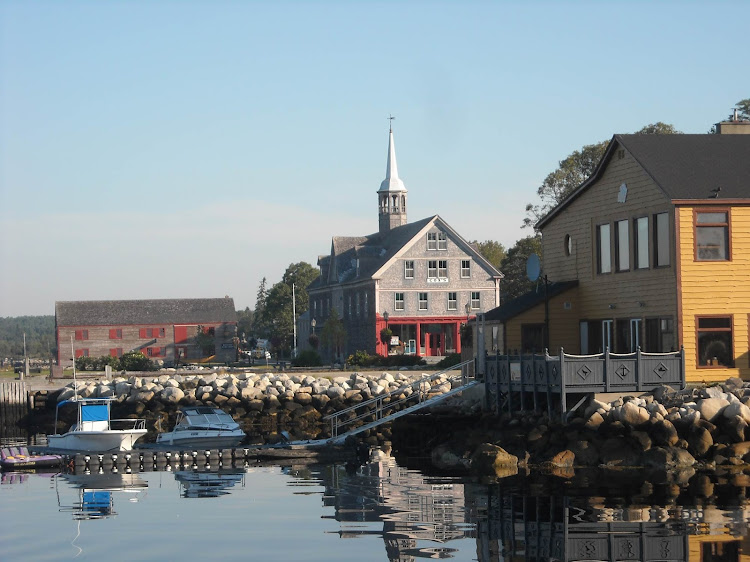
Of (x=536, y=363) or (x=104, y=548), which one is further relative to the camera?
(x=536, y=363)

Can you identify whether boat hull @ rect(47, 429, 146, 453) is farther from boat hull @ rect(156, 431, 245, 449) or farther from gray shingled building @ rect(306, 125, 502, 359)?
gray shingled building @ rect(306, 125, 502, 359)

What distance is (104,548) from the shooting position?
20.0 metres

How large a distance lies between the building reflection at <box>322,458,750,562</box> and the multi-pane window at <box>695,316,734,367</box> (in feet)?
29.0

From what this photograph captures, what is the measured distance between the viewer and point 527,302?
128ft

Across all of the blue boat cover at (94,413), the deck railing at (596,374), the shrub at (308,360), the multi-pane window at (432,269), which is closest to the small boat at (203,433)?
the blue boat cover at (94,413)

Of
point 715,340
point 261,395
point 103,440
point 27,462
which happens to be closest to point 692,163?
point 715,340

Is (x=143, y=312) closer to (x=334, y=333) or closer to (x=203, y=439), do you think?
(x=334, y=333)

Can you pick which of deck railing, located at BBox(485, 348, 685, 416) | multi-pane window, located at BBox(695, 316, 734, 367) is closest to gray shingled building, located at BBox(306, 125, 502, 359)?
multi-pane window, located at BBox(695, 316, 734, 367)

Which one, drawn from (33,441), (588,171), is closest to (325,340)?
(588,171)

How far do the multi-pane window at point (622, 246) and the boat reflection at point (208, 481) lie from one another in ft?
45.9

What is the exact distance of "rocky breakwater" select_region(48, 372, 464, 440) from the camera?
4838 cm

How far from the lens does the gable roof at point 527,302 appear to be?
38263 millimetres

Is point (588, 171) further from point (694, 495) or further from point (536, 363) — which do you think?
point (694, 495)

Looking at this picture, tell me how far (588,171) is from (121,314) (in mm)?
58462
